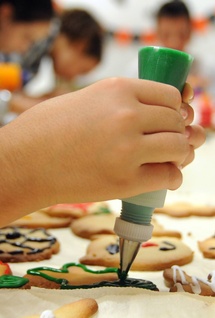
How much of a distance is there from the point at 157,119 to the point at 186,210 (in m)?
0.33

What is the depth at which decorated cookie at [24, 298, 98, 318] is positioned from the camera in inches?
12.2

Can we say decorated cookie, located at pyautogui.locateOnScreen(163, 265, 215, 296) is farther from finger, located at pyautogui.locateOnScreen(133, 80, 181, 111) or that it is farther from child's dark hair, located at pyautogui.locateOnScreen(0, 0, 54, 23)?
child's dark hair, located at pyautogui.locateOnScreen(0, 0, 54, 23)

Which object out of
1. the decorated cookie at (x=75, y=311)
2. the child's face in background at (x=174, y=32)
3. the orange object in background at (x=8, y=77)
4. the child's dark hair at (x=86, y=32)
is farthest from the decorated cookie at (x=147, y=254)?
the child's face in background at (x=174, y=32)

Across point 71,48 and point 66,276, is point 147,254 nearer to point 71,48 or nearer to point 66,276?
point 66,276

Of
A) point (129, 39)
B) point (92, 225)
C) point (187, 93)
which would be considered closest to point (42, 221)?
point (92, 225)

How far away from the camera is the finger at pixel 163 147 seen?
0.32m

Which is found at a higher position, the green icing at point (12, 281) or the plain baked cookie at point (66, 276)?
the plain baked cookie at point (66, 276)

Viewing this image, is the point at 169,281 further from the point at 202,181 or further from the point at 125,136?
the point at 202,181

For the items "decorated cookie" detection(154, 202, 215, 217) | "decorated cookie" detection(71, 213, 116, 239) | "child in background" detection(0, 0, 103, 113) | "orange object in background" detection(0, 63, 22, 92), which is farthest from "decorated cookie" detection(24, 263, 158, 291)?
"child in background" detection(0, 0, 103, 113)

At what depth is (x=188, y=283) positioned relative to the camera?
0.39m

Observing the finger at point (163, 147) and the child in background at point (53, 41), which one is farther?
the child in background at point (53, 41)

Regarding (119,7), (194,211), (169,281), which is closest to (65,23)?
(119,7)

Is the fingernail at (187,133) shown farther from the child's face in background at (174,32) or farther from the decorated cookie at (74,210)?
the child's face in background at (174,32)

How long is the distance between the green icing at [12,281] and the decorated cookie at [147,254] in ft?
0.29
